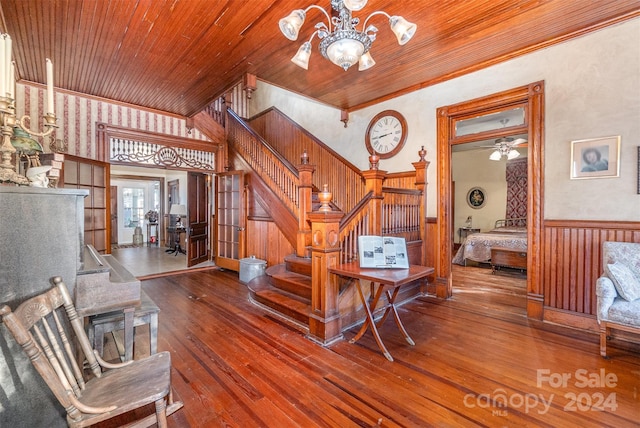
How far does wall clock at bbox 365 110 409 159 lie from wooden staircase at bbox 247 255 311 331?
213 centimetres

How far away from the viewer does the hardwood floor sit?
175cm

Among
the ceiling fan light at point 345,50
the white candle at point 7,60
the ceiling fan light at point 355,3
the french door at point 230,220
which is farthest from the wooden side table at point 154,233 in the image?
the ceiling fan light at point 355,3

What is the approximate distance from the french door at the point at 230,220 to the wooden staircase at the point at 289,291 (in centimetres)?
148

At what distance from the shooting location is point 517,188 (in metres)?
7.91

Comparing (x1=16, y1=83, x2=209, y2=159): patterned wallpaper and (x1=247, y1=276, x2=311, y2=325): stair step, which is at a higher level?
(x1=16, y1=83, x2=209, y2=159): patterned wallpaper

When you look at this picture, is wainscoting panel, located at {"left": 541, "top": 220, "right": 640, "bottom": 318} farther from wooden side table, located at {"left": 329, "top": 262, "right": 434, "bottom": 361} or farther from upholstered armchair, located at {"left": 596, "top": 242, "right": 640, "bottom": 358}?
wooden side table, located at {"left": 329, "top": 262, "right": 434, "bottom": 361}

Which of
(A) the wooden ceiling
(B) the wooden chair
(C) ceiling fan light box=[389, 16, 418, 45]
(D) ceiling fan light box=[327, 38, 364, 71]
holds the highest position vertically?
(A) the wooden ceiling

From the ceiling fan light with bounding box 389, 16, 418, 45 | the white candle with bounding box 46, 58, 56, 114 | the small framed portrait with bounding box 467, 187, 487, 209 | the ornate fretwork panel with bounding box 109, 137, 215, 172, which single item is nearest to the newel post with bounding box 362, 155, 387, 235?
the ceiling fan light with bounding box 389, 16, 418, 45

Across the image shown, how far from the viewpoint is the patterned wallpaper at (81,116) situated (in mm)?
4180

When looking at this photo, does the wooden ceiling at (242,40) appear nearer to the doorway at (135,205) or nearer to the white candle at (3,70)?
the white candle at (3,70)

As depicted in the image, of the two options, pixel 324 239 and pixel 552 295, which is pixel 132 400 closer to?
pixel 324 239

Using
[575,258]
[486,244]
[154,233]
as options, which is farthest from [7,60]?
[154,233]

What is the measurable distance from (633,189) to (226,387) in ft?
13.3

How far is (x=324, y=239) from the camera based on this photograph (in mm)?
2684
